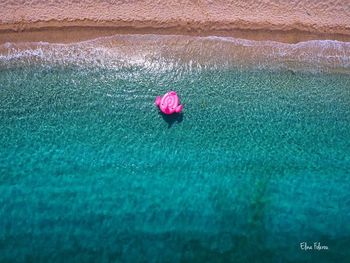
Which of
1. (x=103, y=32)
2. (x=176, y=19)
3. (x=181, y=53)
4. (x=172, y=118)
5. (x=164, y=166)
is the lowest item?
(x=164, y=166)

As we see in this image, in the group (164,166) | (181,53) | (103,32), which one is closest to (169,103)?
(181,53)

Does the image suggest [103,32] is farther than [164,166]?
Yes

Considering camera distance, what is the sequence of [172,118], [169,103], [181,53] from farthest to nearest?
[181,53] → [172,118] → [169,103]

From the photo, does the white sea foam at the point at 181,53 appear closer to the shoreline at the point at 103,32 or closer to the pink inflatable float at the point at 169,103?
the shoreline at the point at 103,32

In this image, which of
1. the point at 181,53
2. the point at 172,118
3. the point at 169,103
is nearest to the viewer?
the point at 169,103

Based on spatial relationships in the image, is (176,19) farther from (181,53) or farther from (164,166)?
(164,166)

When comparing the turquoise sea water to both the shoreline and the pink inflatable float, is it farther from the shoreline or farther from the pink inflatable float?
the shoreline
